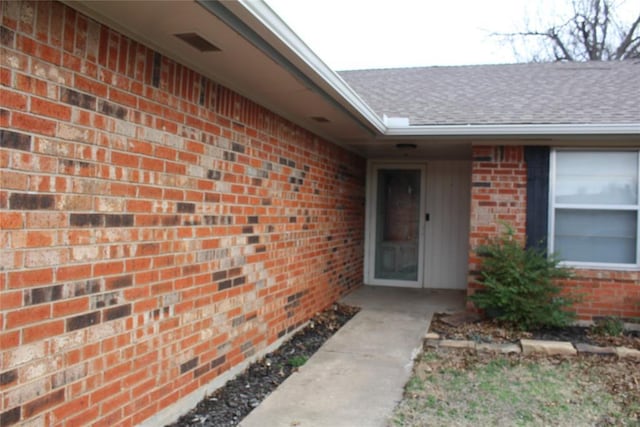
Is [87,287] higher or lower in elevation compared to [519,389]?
higher

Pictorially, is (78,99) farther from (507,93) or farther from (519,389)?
(507,93)

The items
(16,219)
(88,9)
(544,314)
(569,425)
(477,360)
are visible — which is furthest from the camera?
(544,314)

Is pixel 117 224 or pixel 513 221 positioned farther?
pixel 513 221

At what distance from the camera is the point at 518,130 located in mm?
6160

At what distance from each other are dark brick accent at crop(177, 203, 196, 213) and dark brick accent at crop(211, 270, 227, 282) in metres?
0.59

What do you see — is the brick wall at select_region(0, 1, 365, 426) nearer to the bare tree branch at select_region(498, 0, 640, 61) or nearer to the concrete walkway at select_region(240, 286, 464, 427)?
the concrete walkway at select_region(240, 286, 464, 427)

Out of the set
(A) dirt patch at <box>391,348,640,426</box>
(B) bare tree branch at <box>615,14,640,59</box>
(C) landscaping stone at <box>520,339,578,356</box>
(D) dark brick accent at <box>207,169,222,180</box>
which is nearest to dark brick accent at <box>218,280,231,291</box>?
(D) dark brick accent at <box>207,169,222,180</box>

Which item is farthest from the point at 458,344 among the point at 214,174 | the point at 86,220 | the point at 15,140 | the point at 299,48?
the point at 15,140

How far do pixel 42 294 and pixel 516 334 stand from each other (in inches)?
198

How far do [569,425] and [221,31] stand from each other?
136 inches

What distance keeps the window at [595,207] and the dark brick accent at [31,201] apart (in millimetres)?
5768

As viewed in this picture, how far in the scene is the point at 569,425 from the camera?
11.9 feet

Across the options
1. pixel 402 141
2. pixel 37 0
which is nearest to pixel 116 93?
pixel 37 0

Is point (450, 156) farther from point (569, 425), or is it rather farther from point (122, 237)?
Result: point (122, 237)
